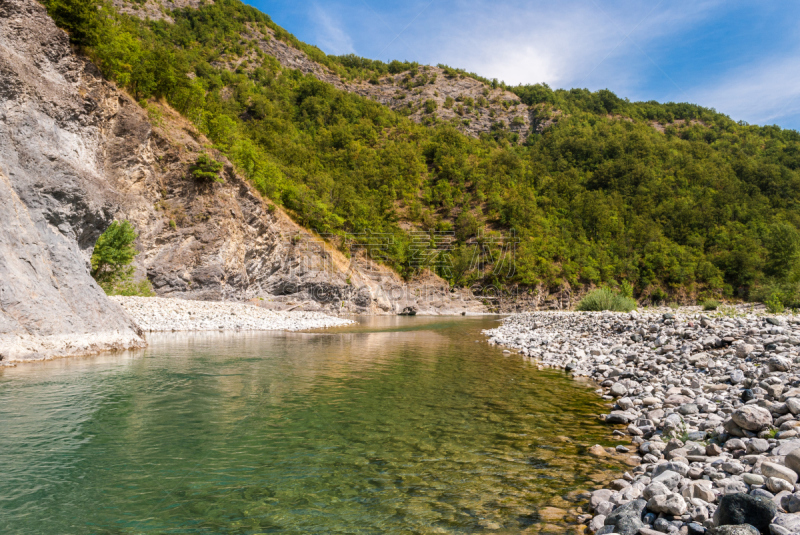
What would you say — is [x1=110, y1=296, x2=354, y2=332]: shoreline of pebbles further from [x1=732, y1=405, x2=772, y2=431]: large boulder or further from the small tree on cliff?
[x1=732, y1=405, x2=772, y2=431]: large boulder

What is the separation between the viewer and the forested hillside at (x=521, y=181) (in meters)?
66.8

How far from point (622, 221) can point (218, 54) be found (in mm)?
101620

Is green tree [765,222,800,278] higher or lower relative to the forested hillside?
lower

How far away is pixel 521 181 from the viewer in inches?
3661

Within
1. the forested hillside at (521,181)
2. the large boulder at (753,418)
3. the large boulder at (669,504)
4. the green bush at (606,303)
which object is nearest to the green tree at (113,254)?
the forested hillside at (521,181)

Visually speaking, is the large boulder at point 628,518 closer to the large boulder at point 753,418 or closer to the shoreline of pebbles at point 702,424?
the shoreline of pebbles at point 702,424

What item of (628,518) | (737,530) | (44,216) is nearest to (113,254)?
(44,216)

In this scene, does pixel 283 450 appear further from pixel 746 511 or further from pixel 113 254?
pixel 113 254

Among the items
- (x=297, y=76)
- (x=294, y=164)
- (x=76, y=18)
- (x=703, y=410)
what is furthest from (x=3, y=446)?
(x=297, y=76)

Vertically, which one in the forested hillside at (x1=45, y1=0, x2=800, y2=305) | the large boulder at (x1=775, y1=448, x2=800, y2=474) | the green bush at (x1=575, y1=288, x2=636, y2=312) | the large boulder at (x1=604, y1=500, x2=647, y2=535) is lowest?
the large boulder at (x1=604, y1=500, x2=647, y2=535)

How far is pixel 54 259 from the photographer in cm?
1273

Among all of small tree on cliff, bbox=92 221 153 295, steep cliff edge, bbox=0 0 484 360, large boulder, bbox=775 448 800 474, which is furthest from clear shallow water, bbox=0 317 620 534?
small tree on cliff, bbox=92 221 153 295

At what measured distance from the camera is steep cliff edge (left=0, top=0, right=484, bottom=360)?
1199 centimetres

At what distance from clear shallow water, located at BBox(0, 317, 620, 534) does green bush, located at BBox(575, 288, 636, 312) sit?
1995 centimetres
